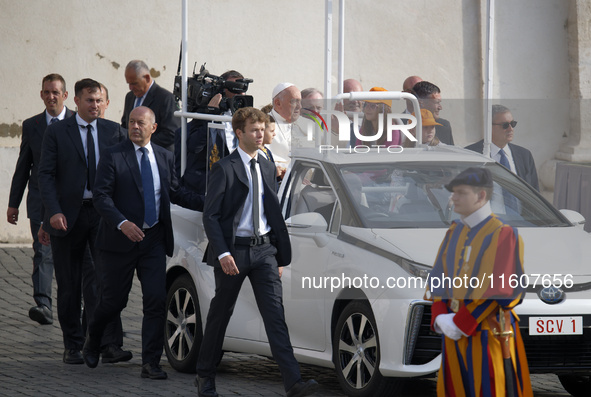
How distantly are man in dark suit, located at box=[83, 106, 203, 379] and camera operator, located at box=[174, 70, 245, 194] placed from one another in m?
0.58

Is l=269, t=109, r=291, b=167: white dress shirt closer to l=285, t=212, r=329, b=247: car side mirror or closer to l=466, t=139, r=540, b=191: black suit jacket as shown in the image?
l=466, t=139, r=540, b=191: black suit jacket

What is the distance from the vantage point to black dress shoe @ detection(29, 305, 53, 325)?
10.4 m

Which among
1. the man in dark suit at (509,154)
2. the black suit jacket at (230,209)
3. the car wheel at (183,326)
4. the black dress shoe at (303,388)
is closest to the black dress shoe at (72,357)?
the car wheel at (183,326)

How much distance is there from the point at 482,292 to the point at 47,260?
6.07 metres

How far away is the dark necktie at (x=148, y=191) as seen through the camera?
323 inches

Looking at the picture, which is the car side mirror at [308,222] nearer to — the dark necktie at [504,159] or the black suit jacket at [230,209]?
the black suit jacket at [230,209]

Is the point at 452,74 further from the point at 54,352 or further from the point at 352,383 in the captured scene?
the point at 352,383

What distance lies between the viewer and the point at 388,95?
8.82m

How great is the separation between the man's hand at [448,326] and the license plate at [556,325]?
4.29ft

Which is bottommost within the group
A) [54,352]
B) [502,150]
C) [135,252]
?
[54,352]

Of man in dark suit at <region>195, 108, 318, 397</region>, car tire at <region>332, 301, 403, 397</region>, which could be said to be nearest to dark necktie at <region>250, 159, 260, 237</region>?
man in dark suit at <region>195, 108, 318, 397</region>

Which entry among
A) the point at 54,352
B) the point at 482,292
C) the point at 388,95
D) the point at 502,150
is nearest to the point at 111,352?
the point at 54,352

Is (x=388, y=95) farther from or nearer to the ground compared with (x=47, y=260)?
farther from the ground

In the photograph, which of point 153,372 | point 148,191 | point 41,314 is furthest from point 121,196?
point 41,314
